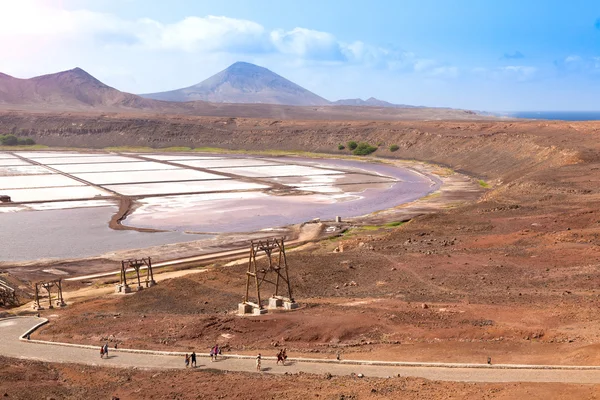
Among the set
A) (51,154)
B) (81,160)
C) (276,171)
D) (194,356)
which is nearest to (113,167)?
(81,160)

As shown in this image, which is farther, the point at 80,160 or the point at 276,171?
the point at 80,160

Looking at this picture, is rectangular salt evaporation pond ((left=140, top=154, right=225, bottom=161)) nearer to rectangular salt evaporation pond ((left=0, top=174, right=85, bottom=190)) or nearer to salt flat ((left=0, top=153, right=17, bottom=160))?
salt flat ((left=0, top=153, right=17, bottom=160))

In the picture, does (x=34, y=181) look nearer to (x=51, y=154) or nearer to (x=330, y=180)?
(x=330, y=180)

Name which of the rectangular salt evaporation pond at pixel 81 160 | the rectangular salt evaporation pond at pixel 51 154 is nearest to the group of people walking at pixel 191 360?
the rectangular salt evaporation pond at pixel 81 160

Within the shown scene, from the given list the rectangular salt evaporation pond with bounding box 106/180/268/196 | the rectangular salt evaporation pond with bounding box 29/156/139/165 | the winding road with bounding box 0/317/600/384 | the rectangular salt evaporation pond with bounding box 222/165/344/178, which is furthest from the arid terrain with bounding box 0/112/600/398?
the rectangular salt evaporation pond with bounding box 29/156/139/165

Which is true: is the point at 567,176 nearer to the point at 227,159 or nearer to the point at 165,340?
the point at 165,340

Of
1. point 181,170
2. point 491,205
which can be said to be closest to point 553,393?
point 491,205

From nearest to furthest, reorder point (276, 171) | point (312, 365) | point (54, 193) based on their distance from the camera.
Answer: point (312, 365) < point (54, 193) < point (276, 171)
